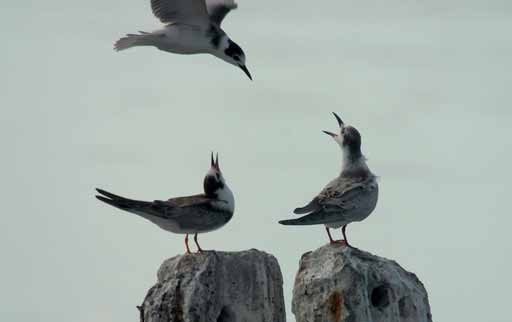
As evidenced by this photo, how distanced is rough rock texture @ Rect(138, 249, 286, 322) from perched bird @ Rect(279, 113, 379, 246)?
1.48 meters

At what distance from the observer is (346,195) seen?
16.0 metres

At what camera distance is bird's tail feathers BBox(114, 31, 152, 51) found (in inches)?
827

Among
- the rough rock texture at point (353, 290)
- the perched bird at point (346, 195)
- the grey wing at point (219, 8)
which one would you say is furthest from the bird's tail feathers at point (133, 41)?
the rough rock texture at point (353, 290)

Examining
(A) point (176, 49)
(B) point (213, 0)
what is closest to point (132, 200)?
(A) point (176, 49)

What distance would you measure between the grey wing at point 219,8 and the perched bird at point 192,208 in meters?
8.30

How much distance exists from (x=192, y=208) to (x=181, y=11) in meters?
7.60

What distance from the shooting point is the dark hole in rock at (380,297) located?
14579 mm

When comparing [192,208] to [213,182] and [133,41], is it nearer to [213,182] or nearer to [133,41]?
[213,182]

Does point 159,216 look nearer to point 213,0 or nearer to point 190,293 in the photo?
point 190,293

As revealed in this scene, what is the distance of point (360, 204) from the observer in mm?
16172

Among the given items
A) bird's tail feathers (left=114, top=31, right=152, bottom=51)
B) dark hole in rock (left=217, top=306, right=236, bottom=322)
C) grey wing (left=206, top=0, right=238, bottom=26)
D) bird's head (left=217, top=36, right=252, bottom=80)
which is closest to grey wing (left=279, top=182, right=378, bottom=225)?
dark hole in rock (left=217, top=306, right=236, bottom=322)

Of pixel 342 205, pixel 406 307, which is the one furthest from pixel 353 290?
pixel 342 205

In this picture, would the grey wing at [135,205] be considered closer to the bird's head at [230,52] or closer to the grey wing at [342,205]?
the grey wing at [342,205]

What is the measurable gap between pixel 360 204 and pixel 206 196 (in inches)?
82.9
